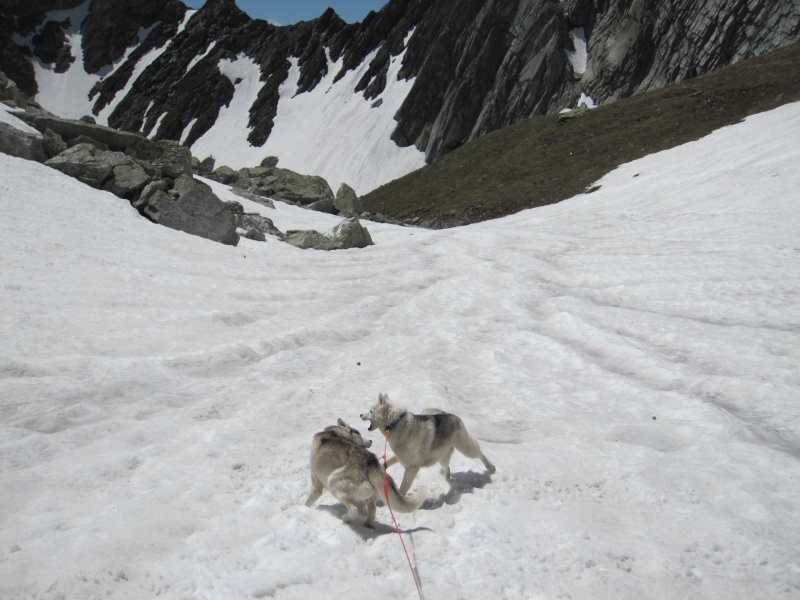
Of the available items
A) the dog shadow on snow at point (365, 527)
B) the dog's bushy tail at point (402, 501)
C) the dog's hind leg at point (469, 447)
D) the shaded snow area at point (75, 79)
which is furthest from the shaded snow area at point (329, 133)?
the dog's bushy tail at point (402, 501)

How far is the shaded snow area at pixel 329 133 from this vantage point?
110375mm

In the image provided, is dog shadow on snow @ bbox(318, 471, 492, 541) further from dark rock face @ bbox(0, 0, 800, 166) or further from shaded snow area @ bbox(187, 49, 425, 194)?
shaded snow area @ bbox(187, 49, 425, 194)

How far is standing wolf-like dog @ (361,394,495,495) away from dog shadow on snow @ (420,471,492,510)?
1.17 feet

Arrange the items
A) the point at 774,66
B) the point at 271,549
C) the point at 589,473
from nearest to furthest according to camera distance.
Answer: the point at 271,549 → the point at 589,473 → the point at 774,66

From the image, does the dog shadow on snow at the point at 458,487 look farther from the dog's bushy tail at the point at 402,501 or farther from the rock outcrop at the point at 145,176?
the rock outcrop at the point at 145,176

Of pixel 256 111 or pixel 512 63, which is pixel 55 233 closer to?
pixel 512 63

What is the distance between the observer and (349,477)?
5.96 meters

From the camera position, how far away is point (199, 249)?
832 inches

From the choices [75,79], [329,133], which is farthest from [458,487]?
[75,79]

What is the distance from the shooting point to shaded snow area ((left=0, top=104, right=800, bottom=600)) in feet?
17.1

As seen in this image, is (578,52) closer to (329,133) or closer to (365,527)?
(329,133)

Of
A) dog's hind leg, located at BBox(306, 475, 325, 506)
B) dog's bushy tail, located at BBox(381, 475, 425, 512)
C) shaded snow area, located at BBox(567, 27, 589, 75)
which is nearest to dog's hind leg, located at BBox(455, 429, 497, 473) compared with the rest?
dog's bushy tail, located at BBox(381, 475, 425, 512)

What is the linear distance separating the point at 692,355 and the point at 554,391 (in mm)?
3869

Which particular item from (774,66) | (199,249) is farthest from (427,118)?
(199,249)
